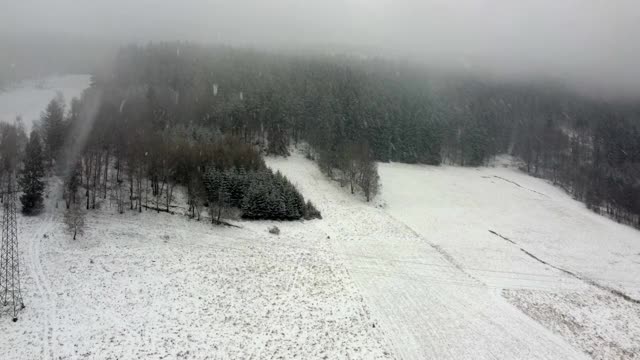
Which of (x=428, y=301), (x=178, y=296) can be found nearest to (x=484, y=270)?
(x=428, y=301)

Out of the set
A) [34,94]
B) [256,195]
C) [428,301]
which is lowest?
[428,301]

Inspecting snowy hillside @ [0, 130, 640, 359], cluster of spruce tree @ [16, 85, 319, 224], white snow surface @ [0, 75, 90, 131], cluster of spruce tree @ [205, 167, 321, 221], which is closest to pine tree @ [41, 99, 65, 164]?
cluster of spruce tree @ [16, 85, 319, 224]

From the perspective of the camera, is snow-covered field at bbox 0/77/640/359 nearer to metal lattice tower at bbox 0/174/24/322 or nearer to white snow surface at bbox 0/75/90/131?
metal lattice tower at bbox 0/174/24/322

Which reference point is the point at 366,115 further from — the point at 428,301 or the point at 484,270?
the point at 428,301

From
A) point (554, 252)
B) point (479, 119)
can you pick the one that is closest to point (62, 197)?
point (554, 252)

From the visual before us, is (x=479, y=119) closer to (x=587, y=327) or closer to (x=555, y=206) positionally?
(x=555, y=206)

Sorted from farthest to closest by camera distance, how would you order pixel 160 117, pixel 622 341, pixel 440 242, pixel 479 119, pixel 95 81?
1. pixel 479 119
2. pixel 95 81
3. pixel 160 117
4. pixel 440 242
5. pixel 622 341

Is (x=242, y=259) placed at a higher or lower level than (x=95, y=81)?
lower
